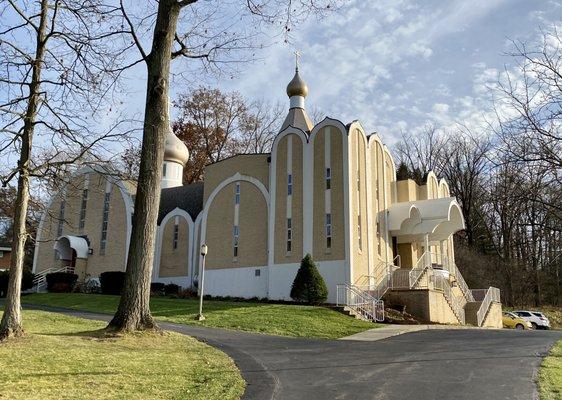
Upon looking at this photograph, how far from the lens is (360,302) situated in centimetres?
2342

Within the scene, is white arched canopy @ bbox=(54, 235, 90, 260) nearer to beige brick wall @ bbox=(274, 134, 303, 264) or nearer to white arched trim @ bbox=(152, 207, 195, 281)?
white arched trim @ bbox=(152, 207, 195, 281)

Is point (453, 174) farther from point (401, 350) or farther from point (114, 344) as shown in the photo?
point (114, 344)

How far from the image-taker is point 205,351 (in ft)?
37.2

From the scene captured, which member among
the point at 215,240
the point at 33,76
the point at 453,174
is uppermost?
the point at 453,174

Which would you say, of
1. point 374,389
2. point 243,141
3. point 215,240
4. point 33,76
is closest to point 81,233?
point 215,240

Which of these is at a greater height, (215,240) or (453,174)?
(453,174)

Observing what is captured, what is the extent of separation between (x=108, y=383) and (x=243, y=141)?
4083 centimetres

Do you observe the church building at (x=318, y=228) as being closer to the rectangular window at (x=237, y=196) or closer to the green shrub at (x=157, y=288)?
the rectangular window at (x=237, y=196)

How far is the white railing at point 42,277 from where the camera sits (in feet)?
115

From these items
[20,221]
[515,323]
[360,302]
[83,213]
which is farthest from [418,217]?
[83,213]

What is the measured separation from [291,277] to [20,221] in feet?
51.4

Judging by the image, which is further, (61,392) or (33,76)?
(33,76)

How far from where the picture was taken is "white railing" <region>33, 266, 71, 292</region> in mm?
34969

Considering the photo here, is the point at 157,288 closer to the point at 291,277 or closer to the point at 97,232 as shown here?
the point at 97,232
